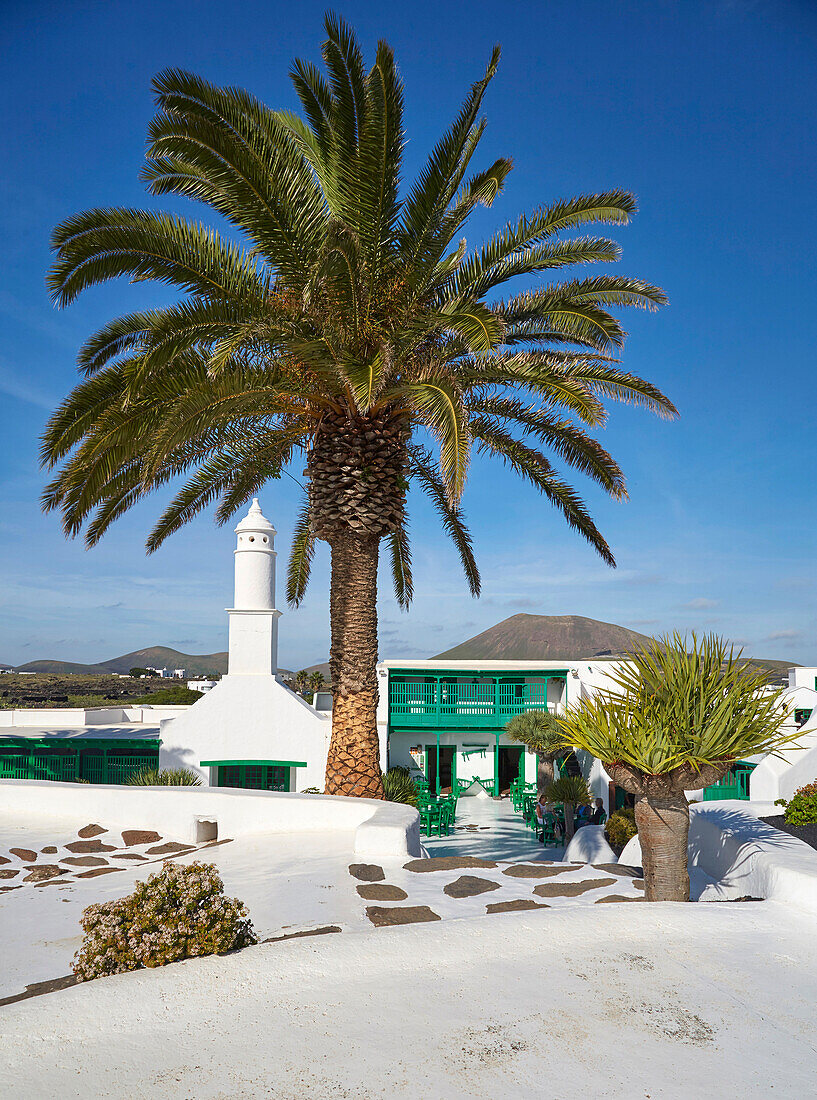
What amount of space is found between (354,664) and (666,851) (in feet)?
18.8

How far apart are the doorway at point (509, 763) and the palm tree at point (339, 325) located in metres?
20.7

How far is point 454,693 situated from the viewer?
27312 millimetres

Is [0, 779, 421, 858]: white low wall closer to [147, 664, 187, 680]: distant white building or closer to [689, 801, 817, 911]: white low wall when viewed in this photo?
[689, 801, 817, 911]: white low wall

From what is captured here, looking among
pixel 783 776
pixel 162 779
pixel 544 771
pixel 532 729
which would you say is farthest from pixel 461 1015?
pixel 544 771

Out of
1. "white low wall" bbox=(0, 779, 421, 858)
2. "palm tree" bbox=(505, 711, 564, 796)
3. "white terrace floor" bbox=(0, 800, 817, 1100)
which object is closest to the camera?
"white terrace floor" bbox=(0, 800, 817, 1100)

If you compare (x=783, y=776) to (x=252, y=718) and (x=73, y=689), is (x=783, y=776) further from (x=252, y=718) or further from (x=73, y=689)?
(x=73, y=689)

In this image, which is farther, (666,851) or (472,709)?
(472,709)

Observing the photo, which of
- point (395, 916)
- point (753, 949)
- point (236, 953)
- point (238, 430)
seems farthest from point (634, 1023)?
point (238, 430)

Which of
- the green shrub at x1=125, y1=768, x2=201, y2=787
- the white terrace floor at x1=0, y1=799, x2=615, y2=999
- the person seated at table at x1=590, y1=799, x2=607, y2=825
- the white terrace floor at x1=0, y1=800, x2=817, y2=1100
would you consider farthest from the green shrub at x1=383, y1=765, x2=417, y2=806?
the person seated at table at x1=590, y1=799, x2=607, y2=825

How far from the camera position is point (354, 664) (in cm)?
1180

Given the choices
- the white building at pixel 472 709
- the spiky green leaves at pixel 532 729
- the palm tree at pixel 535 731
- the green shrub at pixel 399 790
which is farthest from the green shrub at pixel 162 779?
the spiky green leaves at pixel 532 729

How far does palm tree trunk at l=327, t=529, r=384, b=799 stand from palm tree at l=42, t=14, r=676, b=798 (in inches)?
1.2

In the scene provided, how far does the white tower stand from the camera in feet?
67.4

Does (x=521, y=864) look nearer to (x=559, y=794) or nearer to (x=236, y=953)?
(x=236, y=953)
